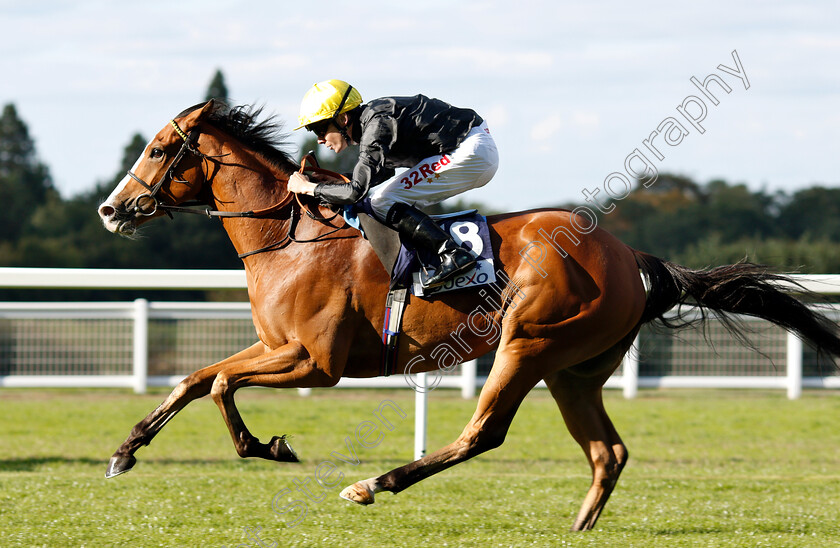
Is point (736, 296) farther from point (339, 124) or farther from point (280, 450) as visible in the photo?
point (280, 450)

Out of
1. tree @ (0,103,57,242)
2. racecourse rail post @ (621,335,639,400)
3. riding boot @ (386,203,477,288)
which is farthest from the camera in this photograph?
tree @ (0,103,57,242)

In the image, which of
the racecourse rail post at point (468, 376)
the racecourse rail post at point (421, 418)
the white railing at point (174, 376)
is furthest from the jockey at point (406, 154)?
the racecourse rail post at point (468, 376)

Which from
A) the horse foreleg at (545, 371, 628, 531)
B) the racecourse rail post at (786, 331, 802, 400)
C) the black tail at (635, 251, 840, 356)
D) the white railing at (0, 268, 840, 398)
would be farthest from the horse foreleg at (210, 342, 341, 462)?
the racecourse rail post at (786, 331, 802, 400)

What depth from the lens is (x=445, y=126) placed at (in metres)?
4.25

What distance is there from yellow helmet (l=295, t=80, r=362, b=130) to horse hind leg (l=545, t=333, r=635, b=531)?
5.29 ft

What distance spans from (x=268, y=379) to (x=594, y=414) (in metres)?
1.59

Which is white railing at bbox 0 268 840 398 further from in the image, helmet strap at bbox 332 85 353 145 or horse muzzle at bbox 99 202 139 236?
helmet strap at bbox 332 85 353 145

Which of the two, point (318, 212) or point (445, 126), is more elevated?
point (445, 126)

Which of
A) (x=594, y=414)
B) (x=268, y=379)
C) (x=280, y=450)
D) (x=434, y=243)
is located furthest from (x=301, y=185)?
(x=594, y=414)

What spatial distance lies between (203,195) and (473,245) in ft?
4.33

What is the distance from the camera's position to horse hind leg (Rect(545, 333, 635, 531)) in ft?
14.8

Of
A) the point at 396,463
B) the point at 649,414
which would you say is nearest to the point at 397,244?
the point at 396,463

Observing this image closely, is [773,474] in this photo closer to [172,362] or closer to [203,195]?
[203,195]

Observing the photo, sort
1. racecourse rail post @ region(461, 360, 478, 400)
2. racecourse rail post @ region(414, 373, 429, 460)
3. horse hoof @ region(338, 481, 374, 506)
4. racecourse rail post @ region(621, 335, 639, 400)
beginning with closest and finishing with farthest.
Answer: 1. horse hoof @ region(338, 481, 374, 506)
2. racecourse rail post @ region(414, 373, 429, 460)
3. racecourse rail post @ region(461, 360, 478, 400)
4. racecourse rail post @ region(621, 335, 639, 400)
